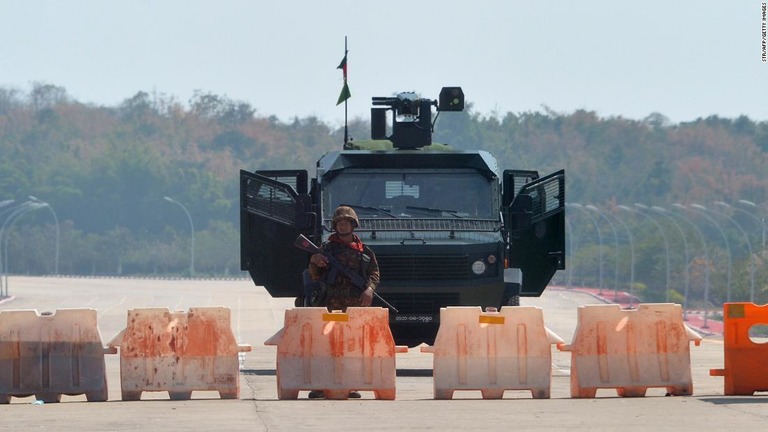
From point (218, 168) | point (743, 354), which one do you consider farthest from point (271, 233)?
point (218, 168)

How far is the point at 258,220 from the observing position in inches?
888

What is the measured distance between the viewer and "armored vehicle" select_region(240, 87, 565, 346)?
2173 cm

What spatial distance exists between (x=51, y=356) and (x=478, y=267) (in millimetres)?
6667

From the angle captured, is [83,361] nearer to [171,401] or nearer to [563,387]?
[171,401]

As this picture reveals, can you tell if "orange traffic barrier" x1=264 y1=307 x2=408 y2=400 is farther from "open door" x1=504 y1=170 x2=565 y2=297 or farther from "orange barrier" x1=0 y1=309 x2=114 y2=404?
"open door" x1=504 y1=170 x2=565 y2=297

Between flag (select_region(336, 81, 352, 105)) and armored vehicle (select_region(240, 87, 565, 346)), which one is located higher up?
flag (select_region(336, 81, 352, 105))

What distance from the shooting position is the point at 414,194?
22.3m

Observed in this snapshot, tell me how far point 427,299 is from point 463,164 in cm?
188

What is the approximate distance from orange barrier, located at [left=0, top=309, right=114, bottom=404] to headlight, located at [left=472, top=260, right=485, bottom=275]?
6.21 m

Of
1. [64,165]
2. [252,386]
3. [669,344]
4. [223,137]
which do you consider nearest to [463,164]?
[252,386]

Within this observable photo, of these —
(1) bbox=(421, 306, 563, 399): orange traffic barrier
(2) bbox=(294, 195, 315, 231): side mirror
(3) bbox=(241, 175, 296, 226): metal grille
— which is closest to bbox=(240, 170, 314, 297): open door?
(3) bbox=(241, 175, 296, 226): metal grille

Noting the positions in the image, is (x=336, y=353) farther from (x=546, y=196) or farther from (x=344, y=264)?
(x=546, y=196)

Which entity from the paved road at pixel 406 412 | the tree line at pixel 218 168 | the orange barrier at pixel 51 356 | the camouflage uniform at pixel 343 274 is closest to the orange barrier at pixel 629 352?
the paved road at pixel 406 412

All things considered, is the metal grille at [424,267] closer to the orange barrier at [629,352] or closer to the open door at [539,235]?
the open door at [539,235]
